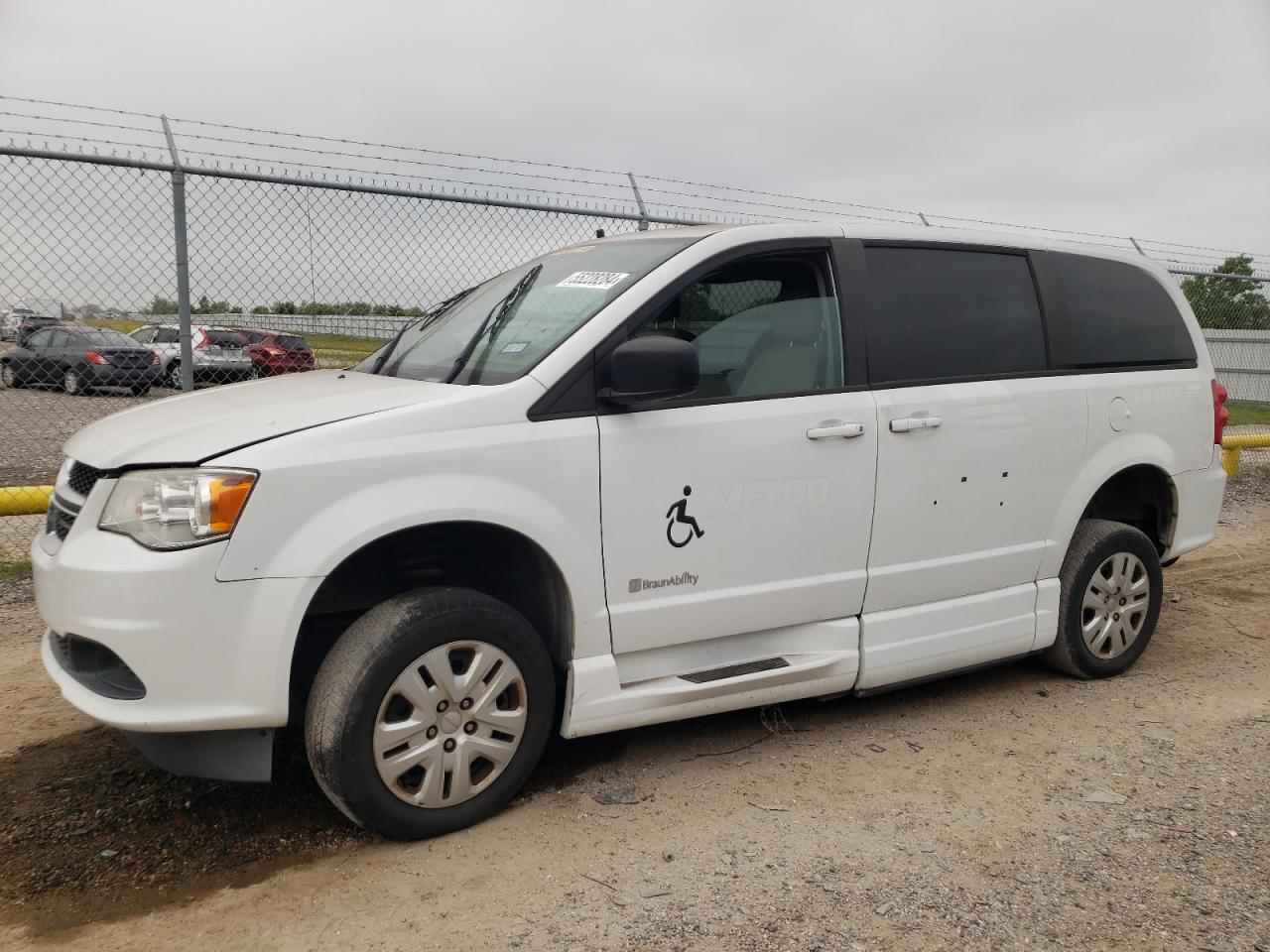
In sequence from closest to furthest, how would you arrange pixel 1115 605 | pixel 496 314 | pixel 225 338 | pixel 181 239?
1. pixel 496 314
2. pixel 1115 605
3. pixel 181 239
4. pixel 225 338

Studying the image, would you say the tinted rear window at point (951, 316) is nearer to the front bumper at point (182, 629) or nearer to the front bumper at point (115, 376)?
the front bumper at point (182, 629)

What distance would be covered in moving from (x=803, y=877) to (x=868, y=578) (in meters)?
1.23

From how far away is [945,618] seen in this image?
13.2 ft

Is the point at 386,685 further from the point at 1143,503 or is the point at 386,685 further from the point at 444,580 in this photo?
the point at 1143,503

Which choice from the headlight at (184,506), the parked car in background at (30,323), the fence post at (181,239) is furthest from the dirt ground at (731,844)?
the parked car in background at (30,323)

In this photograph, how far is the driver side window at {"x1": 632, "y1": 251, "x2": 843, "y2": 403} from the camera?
3.52 metres

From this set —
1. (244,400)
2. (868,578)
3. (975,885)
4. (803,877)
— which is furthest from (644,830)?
(244,400)

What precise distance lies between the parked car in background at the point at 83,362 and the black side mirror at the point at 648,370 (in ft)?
13.7

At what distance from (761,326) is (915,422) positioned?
689 millimetres

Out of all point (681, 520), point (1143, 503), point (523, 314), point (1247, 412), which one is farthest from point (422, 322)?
point (1247, 412)

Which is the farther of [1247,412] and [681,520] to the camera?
[1247,412]

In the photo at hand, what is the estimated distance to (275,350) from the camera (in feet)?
21.8

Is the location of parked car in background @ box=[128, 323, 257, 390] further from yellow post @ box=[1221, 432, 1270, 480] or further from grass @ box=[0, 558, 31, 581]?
yellow post @ box=[1221, 432, 1270, 480]

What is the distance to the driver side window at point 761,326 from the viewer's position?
3520mm
